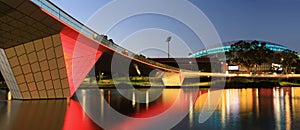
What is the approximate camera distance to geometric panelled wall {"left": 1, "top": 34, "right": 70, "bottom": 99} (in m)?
21.4

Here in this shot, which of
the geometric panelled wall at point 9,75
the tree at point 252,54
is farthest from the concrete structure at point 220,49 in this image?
the geometric panelled wall at point 9,75

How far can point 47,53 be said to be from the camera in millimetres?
21656

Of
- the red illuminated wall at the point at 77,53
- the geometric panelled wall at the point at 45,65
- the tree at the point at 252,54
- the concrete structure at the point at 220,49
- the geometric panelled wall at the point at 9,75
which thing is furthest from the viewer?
the concrete structure at the point at 220,49

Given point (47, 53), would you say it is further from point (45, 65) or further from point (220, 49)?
point (220, 49)

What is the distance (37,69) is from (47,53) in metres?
1.63

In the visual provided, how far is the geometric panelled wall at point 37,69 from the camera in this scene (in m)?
21.4

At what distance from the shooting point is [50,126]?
1001cm

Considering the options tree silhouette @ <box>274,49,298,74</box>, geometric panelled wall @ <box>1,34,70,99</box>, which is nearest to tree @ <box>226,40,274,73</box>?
tree silhouette @ <box>274,49,298,74</box>

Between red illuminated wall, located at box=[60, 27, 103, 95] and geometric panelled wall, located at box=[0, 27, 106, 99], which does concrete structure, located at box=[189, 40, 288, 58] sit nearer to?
red illuminated wall, located at box=[60, 27, 103, 95]

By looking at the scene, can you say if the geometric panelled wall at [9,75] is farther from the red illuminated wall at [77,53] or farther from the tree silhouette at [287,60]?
the tree silhouette at [287,60]

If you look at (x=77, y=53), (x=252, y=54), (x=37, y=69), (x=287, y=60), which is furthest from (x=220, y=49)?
(x=37, y=69)

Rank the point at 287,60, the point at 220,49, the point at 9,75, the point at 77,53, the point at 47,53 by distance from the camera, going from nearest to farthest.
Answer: the point at 47,53
the point at 9,75
the point at 77,53
the point at 287,60
the point at 220,49

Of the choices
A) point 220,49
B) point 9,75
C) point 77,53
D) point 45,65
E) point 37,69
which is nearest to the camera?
point 45,65

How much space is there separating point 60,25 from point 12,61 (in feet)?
19.9
